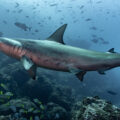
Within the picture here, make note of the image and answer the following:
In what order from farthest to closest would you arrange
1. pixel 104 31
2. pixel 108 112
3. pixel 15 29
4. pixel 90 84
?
pixel 104 31 < pixel 15 29 < pixel 90 84 < pixel 108 112

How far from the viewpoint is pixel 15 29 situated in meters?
73.7

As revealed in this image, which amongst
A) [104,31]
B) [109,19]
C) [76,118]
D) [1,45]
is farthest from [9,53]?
[104,31]

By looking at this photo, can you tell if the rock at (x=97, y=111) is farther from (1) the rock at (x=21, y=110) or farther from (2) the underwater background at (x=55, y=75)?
(1) the rock at (x=21, y=110)

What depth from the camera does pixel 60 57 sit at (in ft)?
16.7

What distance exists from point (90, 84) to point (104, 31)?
51.6m

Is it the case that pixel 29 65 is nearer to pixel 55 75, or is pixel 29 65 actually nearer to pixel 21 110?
pixel 21 110

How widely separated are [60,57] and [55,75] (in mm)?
26588

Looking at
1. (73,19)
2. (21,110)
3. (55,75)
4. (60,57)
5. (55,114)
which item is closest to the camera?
(60,57)

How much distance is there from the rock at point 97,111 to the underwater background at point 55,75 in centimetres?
6

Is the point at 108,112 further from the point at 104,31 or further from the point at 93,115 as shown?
the point at 104,31

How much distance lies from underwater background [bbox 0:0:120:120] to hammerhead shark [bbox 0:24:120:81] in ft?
4.42

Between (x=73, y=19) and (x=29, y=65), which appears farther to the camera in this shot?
(x=73, y=19)

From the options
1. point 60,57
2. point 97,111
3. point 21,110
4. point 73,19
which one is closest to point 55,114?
point 21,110

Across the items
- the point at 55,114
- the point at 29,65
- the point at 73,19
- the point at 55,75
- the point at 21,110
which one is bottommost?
the point at 55,75
